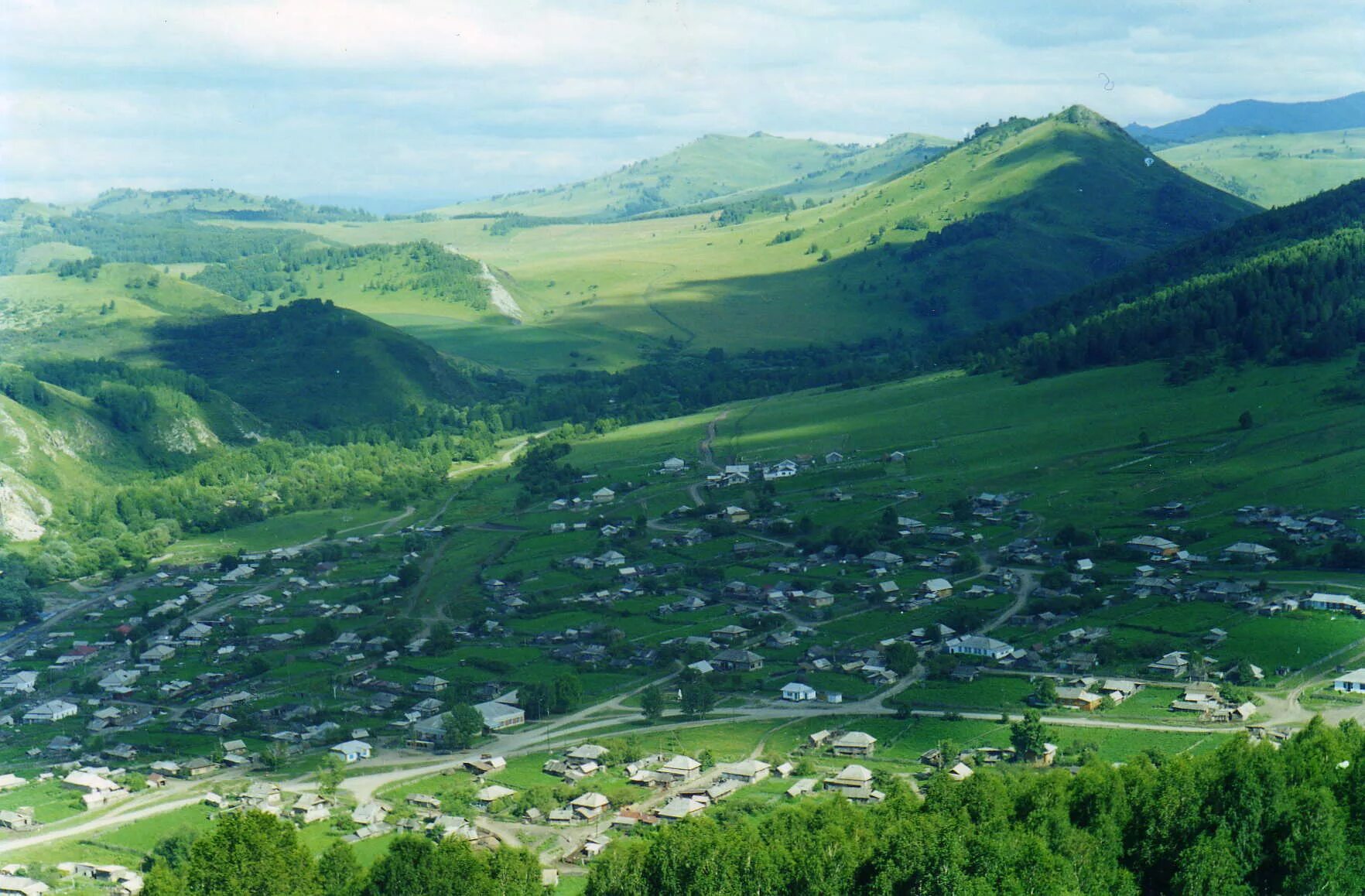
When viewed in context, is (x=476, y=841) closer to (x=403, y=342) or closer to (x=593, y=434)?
(x=593, y=434)

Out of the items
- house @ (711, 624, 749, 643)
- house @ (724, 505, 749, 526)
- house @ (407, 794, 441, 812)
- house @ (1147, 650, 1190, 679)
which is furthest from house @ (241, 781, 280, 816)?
house @ (724, 505, 749, 526)

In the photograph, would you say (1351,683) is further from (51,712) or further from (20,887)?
(51,712)

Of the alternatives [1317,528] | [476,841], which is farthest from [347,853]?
[1317,528]

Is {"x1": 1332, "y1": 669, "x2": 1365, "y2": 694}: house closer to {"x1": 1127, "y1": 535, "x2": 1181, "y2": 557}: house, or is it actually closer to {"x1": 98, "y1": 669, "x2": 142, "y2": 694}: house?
{"x1": 1127, "y1": 535, "x2": 1181, "y2": 557}: house

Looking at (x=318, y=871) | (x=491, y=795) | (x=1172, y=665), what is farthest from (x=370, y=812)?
(x=1172, y=665)

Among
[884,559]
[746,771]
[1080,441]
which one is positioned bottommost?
[746,771]

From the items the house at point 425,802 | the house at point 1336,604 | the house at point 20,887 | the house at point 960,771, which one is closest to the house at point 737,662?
the house at point 960,771

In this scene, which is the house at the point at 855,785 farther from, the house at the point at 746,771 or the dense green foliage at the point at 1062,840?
the dense green foliage at the point at 1062,840
